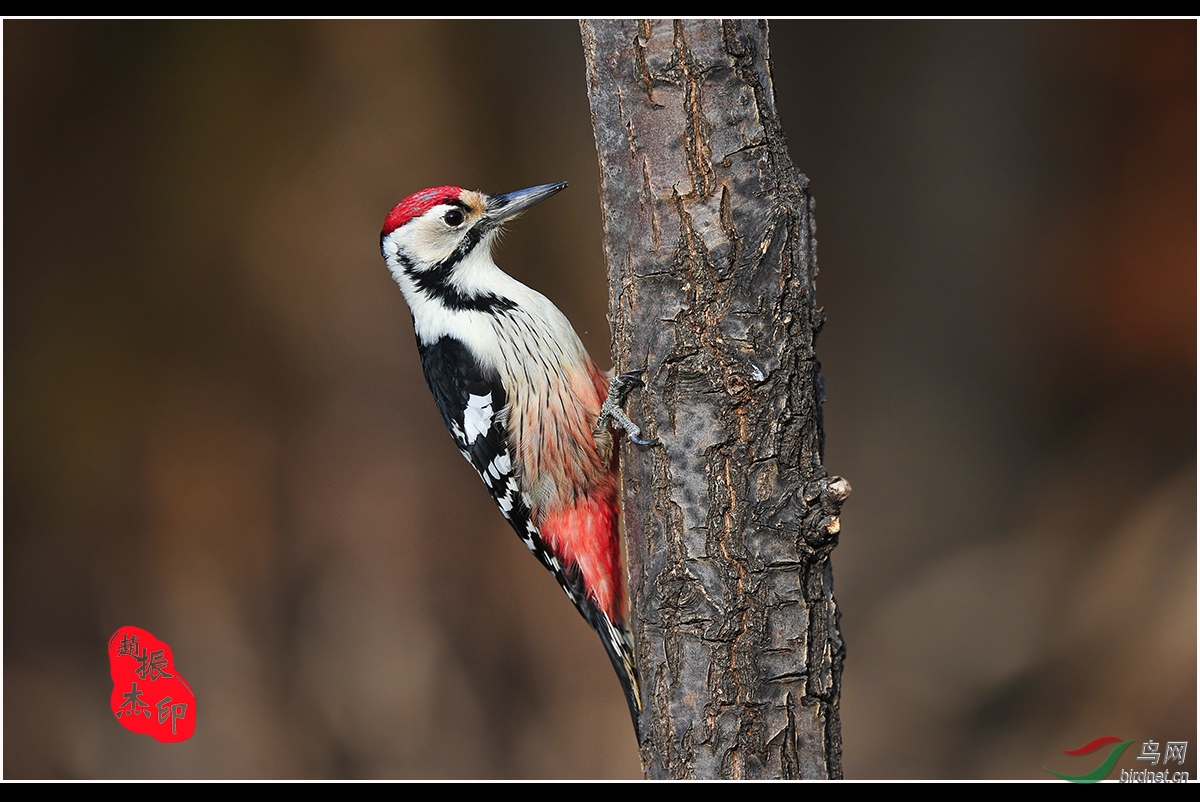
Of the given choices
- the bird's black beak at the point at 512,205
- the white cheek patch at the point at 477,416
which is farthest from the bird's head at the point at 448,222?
the white cheek patch at the point at 477,416

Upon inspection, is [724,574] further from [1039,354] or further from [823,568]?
[1039,354]

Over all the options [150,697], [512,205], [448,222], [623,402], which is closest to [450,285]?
[448,222]

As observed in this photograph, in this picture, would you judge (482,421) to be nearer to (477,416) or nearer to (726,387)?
(477,416)

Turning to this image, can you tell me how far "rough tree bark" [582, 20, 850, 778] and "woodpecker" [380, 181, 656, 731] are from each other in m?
0.53

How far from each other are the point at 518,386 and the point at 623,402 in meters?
0.50

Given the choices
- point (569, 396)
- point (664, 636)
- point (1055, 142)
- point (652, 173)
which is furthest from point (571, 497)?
point (1055, 142)

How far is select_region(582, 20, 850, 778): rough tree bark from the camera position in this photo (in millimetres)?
1470

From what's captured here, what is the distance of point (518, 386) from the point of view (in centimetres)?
213

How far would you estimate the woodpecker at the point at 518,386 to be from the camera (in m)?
2.10

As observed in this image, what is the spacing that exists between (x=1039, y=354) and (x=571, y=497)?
103 inches

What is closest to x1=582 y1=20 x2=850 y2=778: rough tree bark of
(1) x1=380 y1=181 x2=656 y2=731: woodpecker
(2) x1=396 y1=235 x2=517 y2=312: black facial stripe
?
(1) x1=380 y1=181 x2=656 y2=731: woodpecker

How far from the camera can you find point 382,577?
372 cm

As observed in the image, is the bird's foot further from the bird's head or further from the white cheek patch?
the bird's head

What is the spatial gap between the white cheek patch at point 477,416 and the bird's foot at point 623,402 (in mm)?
515
